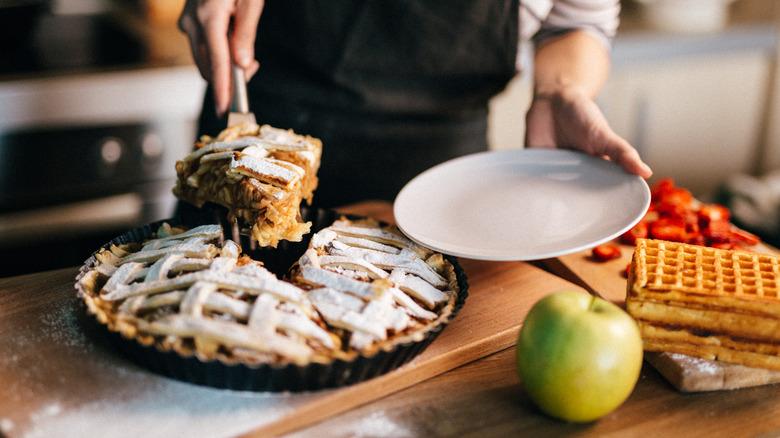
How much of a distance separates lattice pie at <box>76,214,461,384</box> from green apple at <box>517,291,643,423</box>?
160mm

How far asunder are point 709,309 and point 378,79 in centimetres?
97

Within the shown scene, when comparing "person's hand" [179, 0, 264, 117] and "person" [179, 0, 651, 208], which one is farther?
"person" [179, 0, 651, 208]

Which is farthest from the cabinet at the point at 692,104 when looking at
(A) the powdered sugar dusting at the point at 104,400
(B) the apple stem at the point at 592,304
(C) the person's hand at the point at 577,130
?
(A) the powdered sugar dusting at the point at 104,400

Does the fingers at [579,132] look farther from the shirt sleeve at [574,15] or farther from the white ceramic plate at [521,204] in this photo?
the shirt sleeve at [574,15]

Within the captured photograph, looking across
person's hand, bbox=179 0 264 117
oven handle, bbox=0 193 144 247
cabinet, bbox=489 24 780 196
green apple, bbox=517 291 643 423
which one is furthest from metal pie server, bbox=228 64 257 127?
cabinet, bbox=489 24 780 196

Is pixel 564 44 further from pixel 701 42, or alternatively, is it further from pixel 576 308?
pixel 701 42

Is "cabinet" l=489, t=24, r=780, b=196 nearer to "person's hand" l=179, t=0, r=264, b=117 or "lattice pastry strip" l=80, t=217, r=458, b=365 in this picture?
"person's hand" l=179, t=0, r=264, b=117

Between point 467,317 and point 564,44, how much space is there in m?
0.91

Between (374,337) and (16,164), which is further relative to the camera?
(16,164)

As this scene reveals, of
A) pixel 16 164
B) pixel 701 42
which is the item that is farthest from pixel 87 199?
pixel 701 42

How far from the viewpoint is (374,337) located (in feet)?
3.01

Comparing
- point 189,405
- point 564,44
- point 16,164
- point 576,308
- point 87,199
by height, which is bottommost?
point 87,199

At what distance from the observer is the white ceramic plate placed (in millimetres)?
1141

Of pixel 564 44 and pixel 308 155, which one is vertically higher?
pixel 564 44
